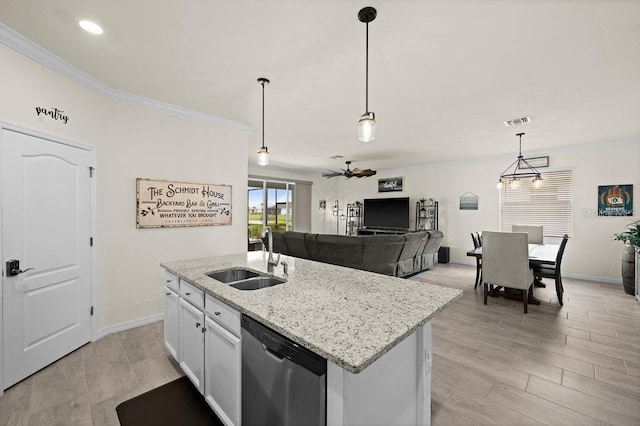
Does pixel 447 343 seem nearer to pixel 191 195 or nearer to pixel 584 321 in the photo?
pixel 584 321

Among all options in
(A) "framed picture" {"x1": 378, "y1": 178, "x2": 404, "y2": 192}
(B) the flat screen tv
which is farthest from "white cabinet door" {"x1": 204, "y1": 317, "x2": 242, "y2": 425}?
(A) "framed picture" {"x1": 378, "y1": 178, "x2": 404, "y2": 192}

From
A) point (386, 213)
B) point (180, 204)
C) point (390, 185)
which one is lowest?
point (386, 213)

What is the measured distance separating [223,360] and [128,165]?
8.53 ft

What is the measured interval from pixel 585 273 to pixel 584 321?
2761 mm

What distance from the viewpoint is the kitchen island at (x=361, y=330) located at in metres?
1.06

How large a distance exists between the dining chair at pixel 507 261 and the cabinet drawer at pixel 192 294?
371 cm

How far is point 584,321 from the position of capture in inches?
133

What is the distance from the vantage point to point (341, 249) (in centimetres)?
491

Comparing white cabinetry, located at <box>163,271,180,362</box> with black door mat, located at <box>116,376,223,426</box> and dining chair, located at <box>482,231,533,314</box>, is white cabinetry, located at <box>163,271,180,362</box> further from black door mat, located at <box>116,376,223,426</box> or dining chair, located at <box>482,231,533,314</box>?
dining chair, located at <box>482,231,533,314</box>

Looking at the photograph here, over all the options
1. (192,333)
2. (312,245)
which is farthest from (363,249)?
(192,333)

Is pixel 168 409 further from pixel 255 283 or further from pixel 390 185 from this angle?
pixel 390 185

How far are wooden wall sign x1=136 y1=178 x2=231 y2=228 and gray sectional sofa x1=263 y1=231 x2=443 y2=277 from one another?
1753 millimetres

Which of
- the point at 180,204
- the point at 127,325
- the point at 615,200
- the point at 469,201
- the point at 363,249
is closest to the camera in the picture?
the point at 127,325

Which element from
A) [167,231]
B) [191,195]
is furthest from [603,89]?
[167,231]
